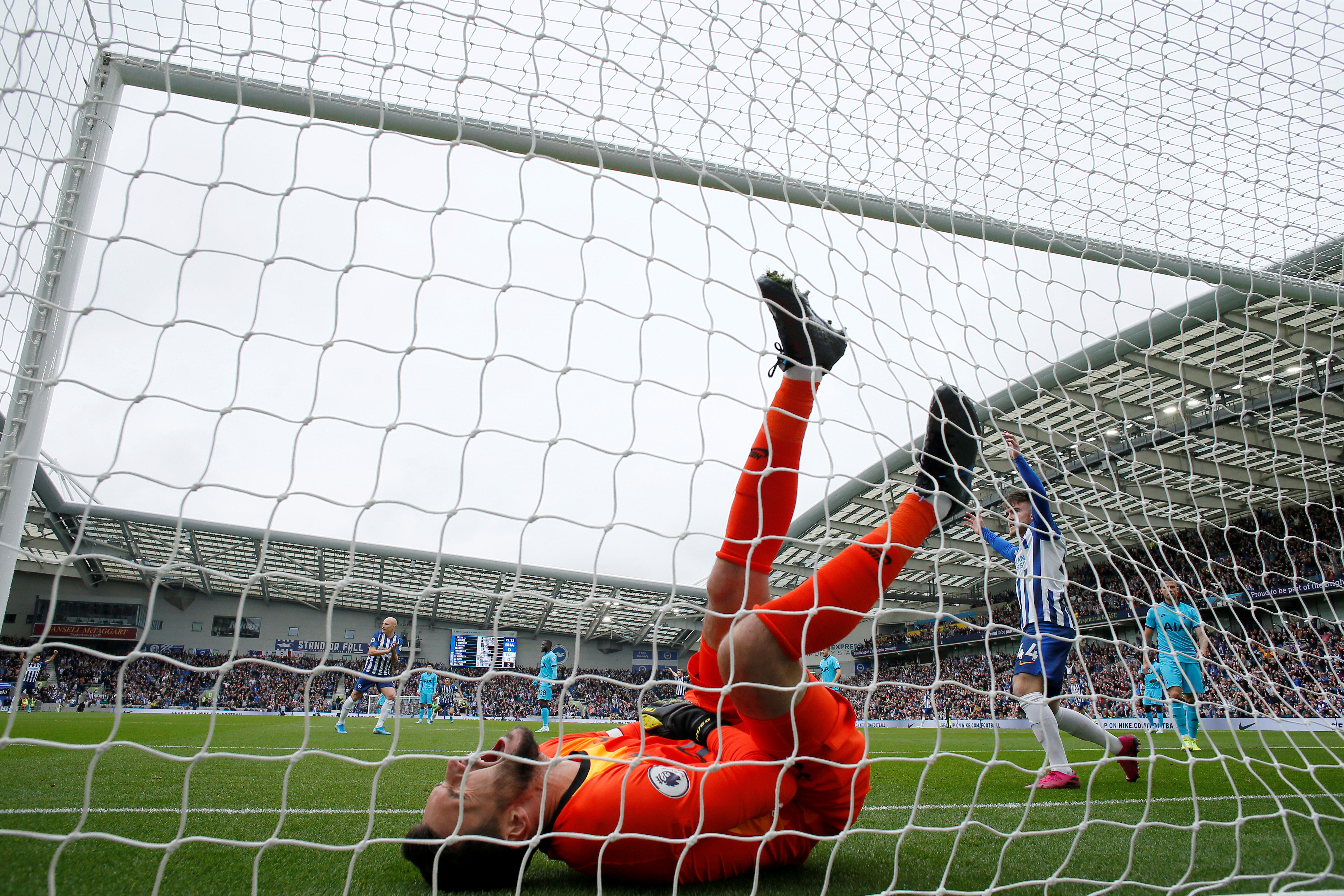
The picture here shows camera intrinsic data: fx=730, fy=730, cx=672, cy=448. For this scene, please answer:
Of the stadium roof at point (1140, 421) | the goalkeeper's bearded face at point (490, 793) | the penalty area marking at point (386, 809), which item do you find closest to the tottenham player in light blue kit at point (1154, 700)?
the penalty area marking at point (386, 809)

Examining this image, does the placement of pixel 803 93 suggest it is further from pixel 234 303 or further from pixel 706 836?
pixel 706 836

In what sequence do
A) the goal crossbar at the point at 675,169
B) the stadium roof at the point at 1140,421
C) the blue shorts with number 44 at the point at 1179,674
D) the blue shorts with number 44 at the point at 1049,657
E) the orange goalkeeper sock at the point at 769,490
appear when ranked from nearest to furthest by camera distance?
the orange goalkeeper sock at the point at 769,490 < the goal crossbar at the point at 675,169 < the stadium roof at the point at 1140,421 < the blue shorts with number 44 at the point at 1049,657 < the blue shorts with number 44 at the point at 1179,674

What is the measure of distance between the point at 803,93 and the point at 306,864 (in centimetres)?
341

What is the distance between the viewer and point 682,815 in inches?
67.1

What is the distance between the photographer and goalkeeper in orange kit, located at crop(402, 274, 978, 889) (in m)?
1.65

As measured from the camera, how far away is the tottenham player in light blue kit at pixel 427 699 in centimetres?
1420

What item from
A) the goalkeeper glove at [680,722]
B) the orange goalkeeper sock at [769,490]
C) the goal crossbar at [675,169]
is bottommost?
the goalkeeper glove at [680,722]

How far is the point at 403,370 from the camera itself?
76.3 inches

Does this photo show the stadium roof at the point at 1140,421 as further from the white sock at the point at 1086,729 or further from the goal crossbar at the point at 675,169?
the white sock at the point at 1086,729

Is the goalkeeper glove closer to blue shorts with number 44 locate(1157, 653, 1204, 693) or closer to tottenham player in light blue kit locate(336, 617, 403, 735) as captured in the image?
blue shorts with number 44 locate(1157, 653, 1204, 693)

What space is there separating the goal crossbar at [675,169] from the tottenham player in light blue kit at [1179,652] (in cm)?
164

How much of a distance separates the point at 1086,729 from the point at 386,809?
3.18 m

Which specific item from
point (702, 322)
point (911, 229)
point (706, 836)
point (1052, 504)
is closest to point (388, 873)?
point (706, 836)

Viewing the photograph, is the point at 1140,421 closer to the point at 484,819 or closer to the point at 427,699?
the point at 484,819
